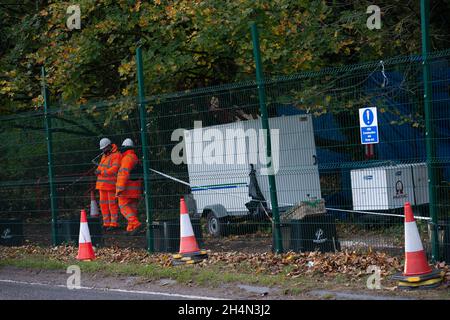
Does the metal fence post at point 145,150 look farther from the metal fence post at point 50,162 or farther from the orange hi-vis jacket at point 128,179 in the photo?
the metal fence post at point 50,162

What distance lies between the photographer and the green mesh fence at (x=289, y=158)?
11.5 meters

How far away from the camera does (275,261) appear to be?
1192 centimetres

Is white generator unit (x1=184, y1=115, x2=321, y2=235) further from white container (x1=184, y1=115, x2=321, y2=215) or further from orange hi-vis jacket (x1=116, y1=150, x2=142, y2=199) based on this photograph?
orange hi-vis jacket (x1=116, y1=150, x2=142, y2=199)

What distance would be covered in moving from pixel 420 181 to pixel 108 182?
685 cm

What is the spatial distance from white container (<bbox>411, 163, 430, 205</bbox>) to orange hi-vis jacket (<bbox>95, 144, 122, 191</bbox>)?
6294 millimetres

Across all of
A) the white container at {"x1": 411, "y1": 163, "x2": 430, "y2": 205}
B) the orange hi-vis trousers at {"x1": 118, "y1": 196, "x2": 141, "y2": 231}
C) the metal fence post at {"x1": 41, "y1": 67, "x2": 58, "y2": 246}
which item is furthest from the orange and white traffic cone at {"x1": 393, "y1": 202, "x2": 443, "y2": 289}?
the metal fence post at {"x1": 41, "y1": 67, "x2": 58, "y2": 246}

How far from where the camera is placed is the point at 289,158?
12.2m

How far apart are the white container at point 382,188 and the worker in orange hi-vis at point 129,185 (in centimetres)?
458

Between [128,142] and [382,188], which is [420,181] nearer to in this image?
[382,188]

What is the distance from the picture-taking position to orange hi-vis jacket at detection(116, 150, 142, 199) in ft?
49.1

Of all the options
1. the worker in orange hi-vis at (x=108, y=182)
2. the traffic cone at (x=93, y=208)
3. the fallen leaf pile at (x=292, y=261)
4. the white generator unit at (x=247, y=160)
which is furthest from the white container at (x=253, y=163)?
the traffic cone at (x=93, y=208)

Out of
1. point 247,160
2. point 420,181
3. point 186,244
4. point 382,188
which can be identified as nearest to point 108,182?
point 186,244

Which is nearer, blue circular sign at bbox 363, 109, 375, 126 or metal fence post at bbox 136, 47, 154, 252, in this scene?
blue circular sign at bbox 363, 109, 375, 126
